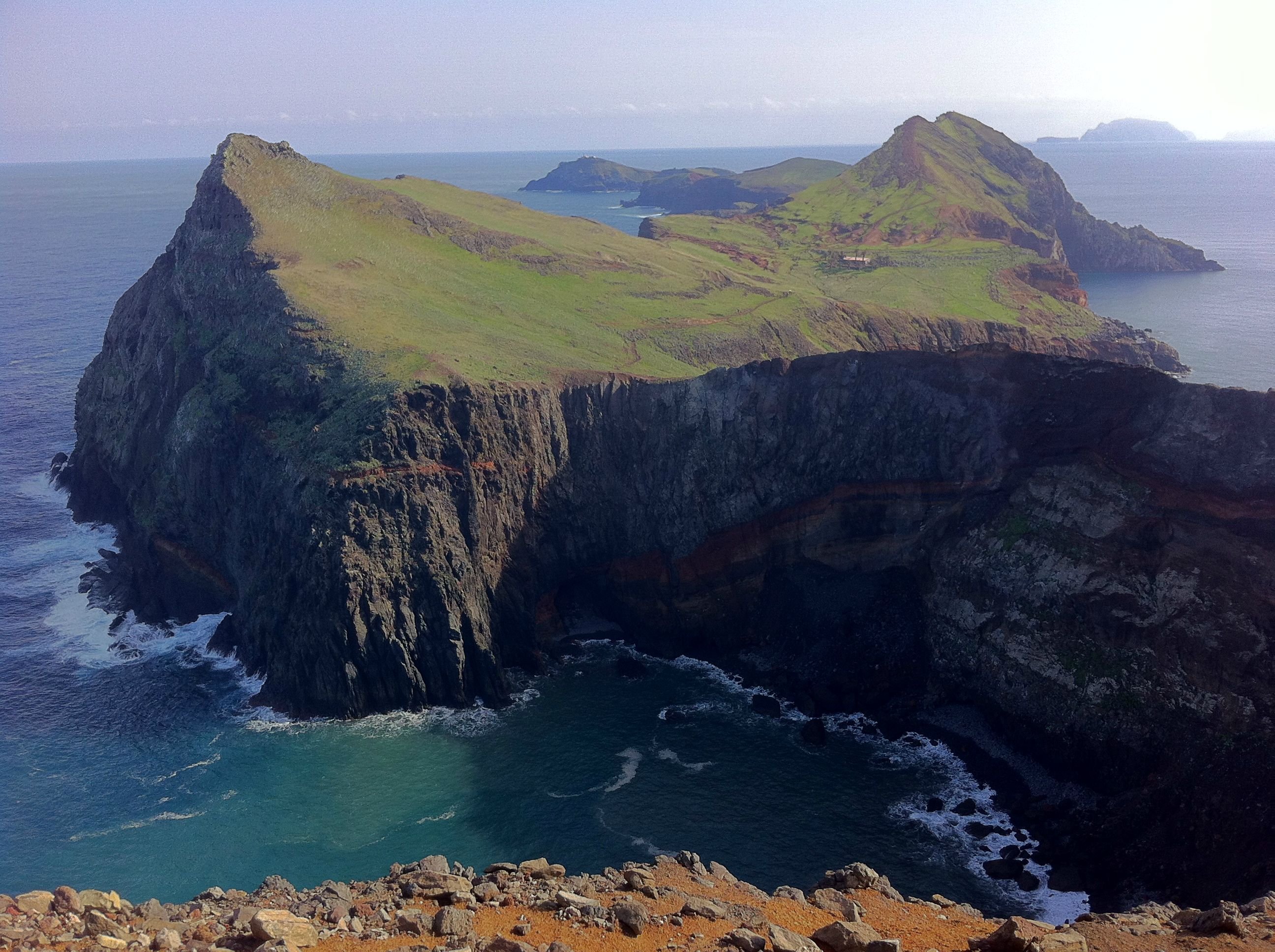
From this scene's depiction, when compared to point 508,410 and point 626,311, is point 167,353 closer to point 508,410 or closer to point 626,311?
point 508,410

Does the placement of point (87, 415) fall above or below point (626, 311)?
below

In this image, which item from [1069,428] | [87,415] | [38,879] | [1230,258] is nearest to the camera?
[38,879]

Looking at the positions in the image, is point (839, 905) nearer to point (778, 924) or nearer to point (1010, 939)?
point (778, 924)

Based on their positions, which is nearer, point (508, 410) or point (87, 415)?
point (508, 410)

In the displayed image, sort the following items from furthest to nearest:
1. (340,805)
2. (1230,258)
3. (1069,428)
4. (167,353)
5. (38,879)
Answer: (1230,258) < (167,353) < (1069,428) < (340,805) < (38,879)

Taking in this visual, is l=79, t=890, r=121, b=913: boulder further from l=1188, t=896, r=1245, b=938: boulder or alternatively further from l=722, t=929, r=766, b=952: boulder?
l=722, t=929, r=766, b=952: boulder

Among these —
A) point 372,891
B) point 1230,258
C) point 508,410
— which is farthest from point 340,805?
point 1230,258

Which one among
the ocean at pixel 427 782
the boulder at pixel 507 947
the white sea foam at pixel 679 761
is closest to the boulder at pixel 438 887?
the boulder at pixel 507 947

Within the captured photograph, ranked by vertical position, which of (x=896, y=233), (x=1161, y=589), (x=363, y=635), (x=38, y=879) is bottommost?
(x=38, y=879)
